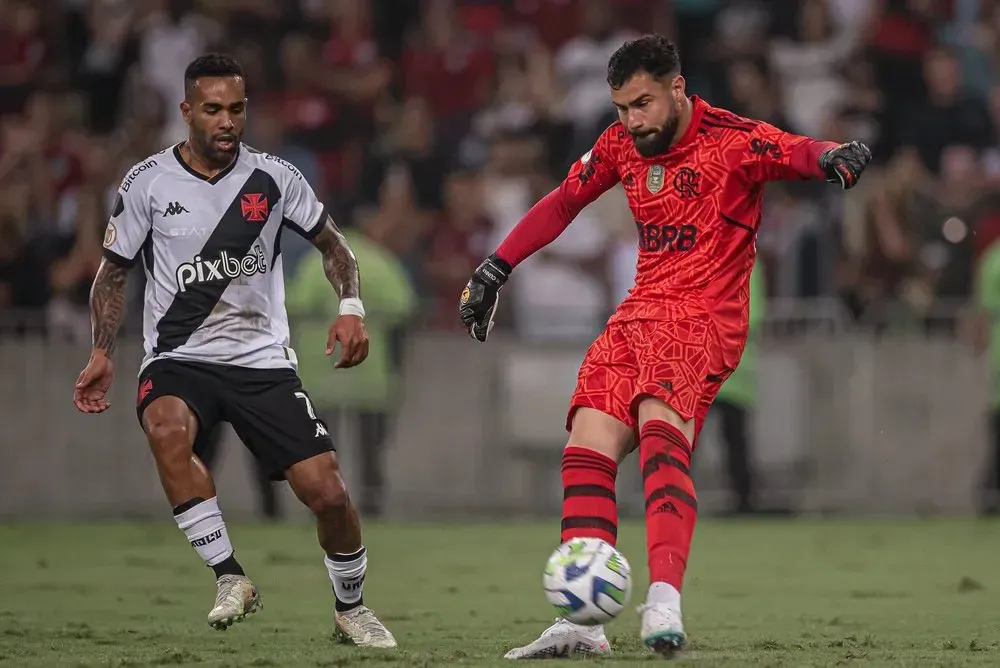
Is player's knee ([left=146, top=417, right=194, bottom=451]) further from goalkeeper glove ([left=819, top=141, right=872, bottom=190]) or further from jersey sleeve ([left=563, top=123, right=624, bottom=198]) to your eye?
goalkeeper glove ([left=819, top=141, right=872, bottom=190])

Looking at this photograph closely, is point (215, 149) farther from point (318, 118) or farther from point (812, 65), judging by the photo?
point (812, 65)

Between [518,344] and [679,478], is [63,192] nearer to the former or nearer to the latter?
[518,344]

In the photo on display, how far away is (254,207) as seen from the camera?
7.57 m

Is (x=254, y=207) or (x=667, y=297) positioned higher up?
(x=254, y=207)

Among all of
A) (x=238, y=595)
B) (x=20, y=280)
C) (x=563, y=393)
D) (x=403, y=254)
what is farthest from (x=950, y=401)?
(x=238, y=595)

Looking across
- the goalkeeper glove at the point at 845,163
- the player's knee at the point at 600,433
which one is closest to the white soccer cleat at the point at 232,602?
the player's knee at the point at 600,433

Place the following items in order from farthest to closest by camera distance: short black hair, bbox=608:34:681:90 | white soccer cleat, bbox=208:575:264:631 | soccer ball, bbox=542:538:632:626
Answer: white soccer cleat, bbox=208:575:264:631, short black hair, bbox=608:34:681:90, soccer ball, bbox=542:538:632:626

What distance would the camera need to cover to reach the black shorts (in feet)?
24.1

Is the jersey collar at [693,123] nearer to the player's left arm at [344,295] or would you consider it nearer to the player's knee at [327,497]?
the player's left arm at [344,295]

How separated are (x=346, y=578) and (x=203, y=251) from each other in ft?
4.98

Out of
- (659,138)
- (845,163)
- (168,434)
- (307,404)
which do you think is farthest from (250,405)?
(845,163)

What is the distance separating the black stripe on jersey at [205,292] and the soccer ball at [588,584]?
209cm

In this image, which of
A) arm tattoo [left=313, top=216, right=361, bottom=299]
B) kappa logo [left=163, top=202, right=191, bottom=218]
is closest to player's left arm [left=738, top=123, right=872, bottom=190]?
arm tattoo [left=313, top=216, right=361, bottom=299]

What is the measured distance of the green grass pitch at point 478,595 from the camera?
6805mm
